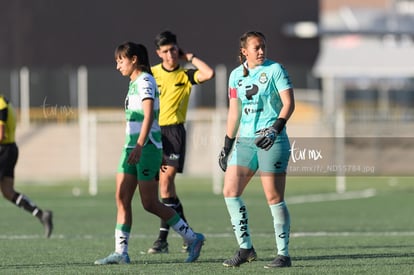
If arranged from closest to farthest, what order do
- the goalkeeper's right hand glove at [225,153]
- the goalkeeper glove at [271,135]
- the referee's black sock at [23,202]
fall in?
the goalkeeper glove at [271,135], the goalkeeper's right hand glove at [225,153], the referee's black sock at [23,202]

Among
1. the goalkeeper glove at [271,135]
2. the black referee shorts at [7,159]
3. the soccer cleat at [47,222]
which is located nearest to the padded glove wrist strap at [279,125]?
the goalkeeper glove at [271,135]

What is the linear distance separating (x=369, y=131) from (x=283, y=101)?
2625 cm

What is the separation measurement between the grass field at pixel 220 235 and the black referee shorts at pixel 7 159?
84 cm

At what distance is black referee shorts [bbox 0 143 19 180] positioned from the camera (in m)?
15.6

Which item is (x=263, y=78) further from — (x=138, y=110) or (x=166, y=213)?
(x=166, y=213)

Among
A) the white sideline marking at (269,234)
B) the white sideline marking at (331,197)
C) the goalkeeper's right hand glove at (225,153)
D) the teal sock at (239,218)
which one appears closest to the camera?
the teal sock at (239,218)

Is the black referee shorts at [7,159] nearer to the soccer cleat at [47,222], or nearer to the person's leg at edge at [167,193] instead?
the soccer cleat at [47,222]

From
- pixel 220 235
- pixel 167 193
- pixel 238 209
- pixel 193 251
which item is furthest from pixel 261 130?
pixel 220 235

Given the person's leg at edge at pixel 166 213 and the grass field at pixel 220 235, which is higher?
the person's leg at edge at pixel 166 213

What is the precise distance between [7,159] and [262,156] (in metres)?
5.59

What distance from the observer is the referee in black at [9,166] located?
1525cm

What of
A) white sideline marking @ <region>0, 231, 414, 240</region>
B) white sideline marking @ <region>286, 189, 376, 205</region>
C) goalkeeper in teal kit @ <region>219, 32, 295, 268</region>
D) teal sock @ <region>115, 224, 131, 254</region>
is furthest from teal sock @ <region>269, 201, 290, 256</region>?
white sideline marking @ <region>286, 189, 376, 205</region>

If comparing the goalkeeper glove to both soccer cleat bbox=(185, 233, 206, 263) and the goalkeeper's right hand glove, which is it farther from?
soccer cleat bbox=(185, 233, 206, 263)

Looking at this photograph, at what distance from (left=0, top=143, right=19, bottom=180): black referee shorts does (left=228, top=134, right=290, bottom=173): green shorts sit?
5185mm
